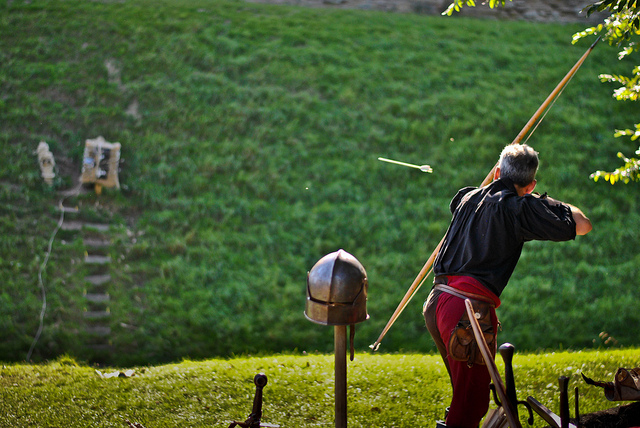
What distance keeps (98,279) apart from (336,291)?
432 cm

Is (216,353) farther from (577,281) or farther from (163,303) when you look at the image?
(577,281)

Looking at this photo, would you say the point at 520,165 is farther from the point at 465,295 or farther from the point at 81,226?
the point at 81,226

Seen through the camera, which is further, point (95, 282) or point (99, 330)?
point (95, 282)

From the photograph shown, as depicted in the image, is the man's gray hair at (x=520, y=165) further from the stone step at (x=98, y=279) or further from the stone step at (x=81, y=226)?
the stone step at (x=81, y=226)

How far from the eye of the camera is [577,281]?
6898mm

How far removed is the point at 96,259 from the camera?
6570mm

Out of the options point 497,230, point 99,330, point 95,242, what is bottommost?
point 99,330

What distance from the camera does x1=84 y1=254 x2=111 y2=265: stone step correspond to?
653 centimetres

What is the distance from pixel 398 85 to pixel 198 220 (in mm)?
3954

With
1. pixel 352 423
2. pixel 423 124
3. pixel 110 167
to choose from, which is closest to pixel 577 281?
pixel 423 124

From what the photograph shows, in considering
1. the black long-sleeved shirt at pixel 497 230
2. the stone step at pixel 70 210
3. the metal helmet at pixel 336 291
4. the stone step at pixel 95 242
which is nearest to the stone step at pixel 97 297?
the stone step at pixel 95 242

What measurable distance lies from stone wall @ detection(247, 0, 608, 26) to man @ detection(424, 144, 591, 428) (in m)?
8.91

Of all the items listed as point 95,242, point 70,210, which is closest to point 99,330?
point 95,242

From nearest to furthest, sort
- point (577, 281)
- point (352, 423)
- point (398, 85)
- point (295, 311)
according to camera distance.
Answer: point (352, 423), point (295, 311), point (577, 281), point (398, 85)
